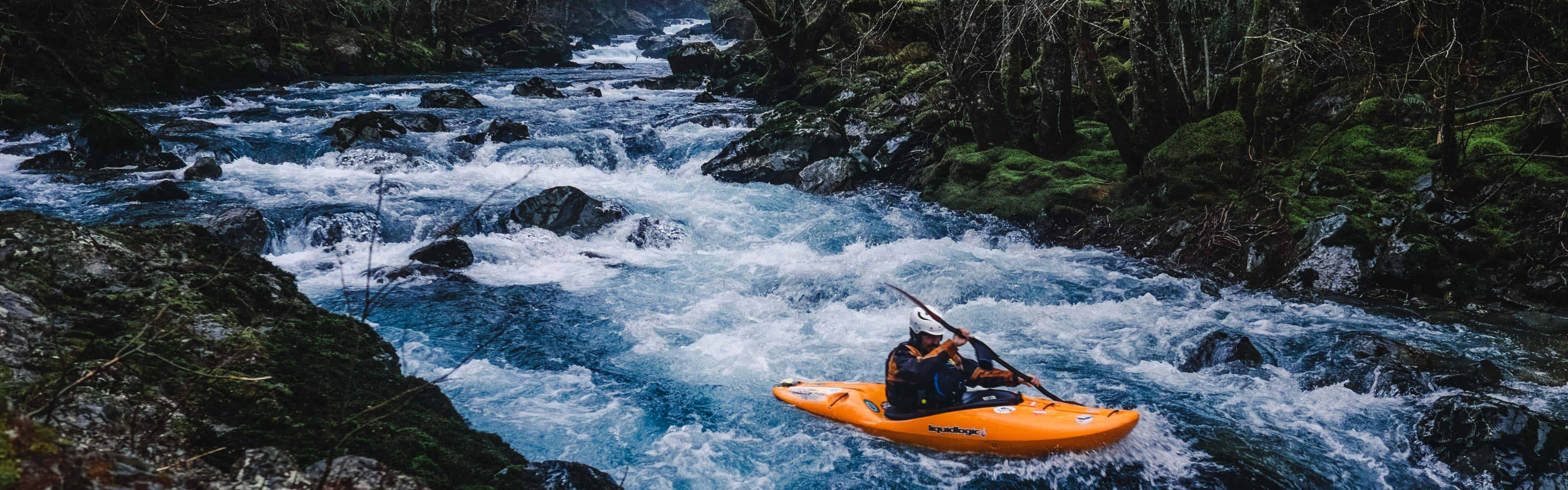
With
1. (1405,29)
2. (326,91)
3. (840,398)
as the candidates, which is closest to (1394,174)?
(1405,29)

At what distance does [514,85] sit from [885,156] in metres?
12.0

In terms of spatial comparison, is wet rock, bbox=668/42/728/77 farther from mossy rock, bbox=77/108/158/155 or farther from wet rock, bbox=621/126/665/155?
mossy rock, bbox=77/108/158/155

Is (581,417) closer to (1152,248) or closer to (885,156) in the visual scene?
(1152,248)

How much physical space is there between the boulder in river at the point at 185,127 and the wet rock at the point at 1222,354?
14.7m

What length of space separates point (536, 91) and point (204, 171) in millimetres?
9561

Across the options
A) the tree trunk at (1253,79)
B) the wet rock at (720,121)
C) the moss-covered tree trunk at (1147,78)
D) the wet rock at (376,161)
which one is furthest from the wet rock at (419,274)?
the tree trunk at (1253,79)

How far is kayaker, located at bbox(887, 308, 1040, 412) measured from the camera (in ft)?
16.5

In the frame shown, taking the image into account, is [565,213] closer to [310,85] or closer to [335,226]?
[335,226]

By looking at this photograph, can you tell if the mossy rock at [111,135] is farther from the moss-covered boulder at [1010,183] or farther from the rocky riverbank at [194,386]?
the moss-covered boulder at [1010,183]

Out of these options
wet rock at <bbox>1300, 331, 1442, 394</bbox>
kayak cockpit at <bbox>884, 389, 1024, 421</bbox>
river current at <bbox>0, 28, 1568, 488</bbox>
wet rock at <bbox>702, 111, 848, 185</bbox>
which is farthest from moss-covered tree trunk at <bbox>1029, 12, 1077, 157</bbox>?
kayak cockpit at <bbox>884, 389, 1024, 421</bbox>

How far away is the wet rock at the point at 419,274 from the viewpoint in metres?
7.89

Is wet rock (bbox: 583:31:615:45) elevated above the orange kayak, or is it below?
above

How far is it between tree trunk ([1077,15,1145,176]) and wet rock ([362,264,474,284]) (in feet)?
24.1

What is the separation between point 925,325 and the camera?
502 cm
